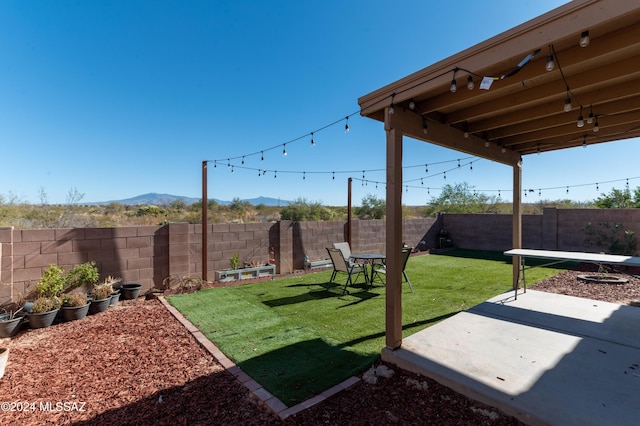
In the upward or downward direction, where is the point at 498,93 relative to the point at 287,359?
upward

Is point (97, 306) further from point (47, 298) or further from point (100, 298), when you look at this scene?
point (47, 298)

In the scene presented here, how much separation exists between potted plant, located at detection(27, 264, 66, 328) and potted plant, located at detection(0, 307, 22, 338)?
14 centimetres

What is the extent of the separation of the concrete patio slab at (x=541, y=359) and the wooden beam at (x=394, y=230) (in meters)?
0.22

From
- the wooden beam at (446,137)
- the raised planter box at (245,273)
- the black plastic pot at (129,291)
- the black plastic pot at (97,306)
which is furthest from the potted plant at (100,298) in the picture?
the wooden beam at (446,137)

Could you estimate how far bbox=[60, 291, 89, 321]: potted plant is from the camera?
12.5 ft

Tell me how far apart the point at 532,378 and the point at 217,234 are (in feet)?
17.9

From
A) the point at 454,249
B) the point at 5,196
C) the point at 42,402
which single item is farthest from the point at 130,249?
the point at 454,249

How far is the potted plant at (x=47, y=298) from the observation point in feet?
11.8

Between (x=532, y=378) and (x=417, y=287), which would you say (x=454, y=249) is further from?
(x=532, y=378)

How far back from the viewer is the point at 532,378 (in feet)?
7.02

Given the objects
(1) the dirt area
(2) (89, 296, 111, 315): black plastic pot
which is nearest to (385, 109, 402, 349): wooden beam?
(1) the dirt area

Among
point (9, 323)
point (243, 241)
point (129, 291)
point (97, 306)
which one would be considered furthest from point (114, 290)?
point (243, 241)

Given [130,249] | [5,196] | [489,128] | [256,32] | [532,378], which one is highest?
[256,32]

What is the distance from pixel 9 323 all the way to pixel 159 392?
2629mm
